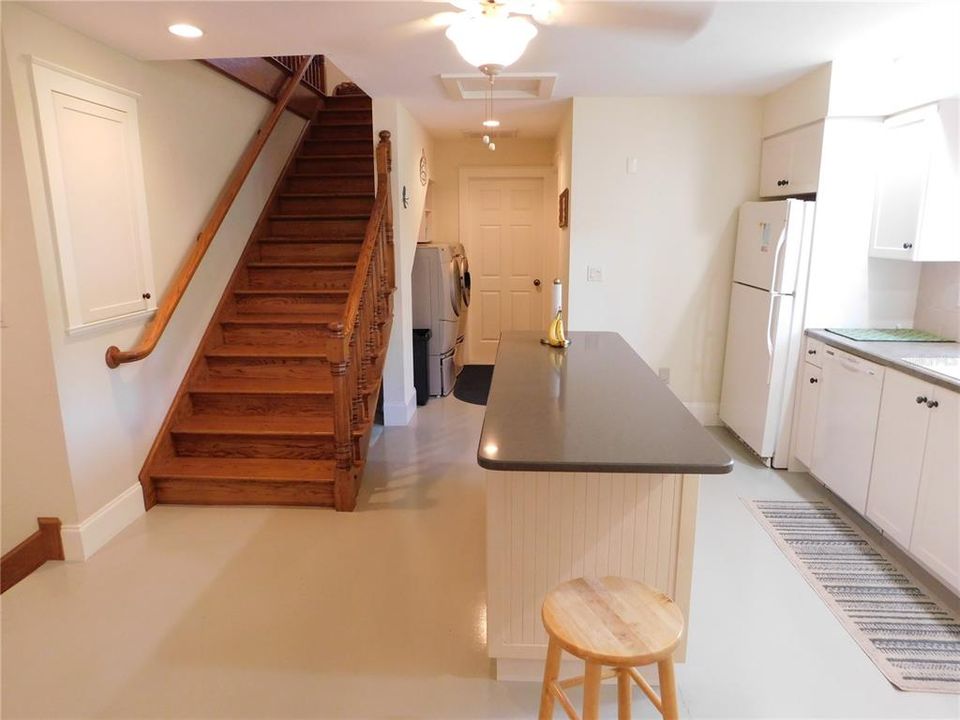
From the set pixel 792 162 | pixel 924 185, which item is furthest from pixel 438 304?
pixel 924 185

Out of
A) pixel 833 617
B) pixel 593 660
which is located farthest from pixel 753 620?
pixel 593 660

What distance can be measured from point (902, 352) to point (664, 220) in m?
1.78

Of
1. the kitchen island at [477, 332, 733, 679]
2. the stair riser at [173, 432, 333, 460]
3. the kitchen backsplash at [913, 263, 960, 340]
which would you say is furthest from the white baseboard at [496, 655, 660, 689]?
the kitchen backsplash at [913, 263, 960, 340]

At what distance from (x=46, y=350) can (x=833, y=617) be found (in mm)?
3310

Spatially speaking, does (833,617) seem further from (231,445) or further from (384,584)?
(231,445)

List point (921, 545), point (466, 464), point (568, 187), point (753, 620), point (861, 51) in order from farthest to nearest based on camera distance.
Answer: point (568, 187)
point (466, 464)
point (861, 51)
point (921, 545)
point (753, 620)

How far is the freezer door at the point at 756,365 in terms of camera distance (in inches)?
137

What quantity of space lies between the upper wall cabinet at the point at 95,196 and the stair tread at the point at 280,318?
2.91 feet

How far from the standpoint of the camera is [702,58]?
3.01 meters

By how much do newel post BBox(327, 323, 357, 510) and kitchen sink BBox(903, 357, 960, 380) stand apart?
8.59 feet

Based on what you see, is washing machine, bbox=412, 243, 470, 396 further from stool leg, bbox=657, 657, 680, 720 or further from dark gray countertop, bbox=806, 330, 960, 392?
stool leg, bbox=657, 657, 680, 720

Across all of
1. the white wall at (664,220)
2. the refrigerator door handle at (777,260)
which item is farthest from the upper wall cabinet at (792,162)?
the refrigerator door handle at (777,260)

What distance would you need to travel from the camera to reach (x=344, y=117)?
5.49m

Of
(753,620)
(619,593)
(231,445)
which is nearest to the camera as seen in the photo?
(619,593)
